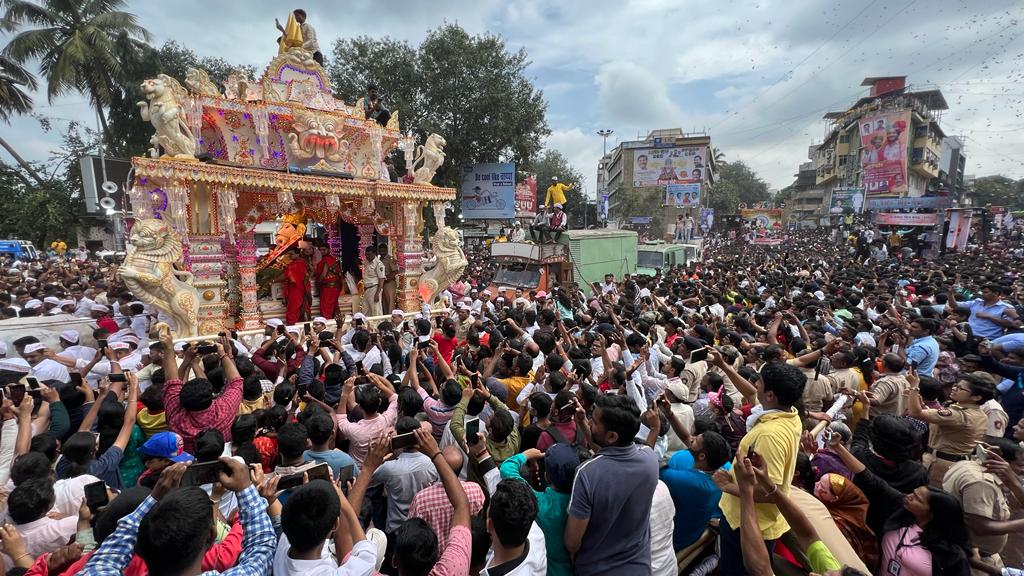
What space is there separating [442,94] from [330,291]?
14.4m

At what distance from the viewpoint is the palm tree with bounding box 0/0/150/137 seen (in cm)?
2017

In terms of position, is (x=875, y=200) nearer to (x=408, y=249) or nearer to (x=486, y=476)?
(x=408, y=249)

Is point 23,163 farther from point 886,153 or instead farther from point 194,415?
point 886,153

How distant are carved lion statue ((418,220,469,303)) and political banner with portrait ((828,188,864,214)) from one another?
101ft

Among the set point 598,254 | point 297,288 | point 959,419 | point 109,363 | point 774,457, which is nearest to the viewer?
point 774,457

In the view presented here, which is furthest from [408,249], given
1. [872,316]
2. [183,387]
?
[872,316]

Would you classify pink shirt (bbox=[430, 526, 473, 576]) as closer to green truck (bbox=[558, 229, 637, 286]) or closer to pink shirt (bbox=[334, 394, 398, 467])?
pink shirt (bbox=[334, 394, 398, 467])

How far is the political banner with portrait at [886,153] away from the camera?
3856 cm

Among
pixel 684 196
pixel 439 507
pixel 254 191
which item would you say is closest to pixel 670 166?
pixel 684 196

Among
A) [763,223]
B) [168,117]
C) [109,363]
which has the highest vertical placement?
[168,117]

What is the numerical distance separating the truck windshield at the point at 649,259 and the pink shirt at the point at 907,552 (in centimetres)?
2103

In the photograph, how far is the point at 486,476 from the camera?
270 centimetres

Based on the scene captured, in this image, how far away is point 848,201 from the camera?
33.3 metres

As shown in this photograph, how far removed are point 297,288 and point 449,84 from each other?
15186 millimetres
